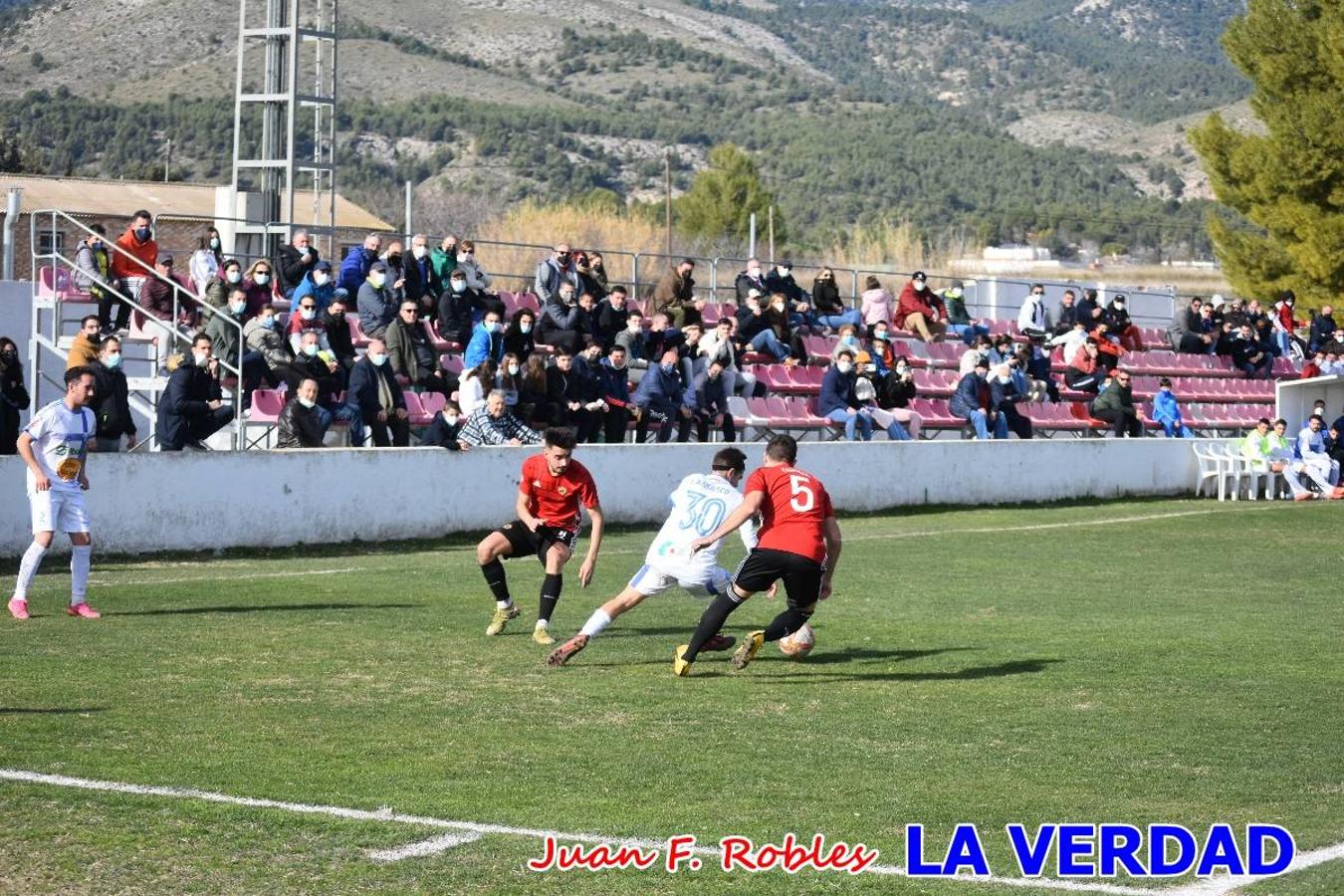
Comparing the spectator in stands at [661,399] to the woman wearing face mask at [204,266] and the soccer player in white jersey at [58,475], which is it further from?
the soccer player in white jersey at [58,475]

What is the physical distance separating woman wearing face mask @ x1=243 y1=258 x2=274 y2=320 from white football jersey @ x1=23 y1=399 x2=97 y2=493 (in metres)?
11.3

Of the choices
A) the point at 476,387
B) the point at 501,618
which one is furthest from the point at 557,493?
the point at 476,387

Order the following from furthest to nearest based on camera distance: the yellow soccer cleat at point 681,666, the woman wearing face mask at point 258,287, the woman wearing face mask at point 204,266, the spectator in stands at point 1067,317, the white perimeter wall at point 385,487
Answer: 1. the spectator in stands at point 1067,317
2. the woman wearing face mask at point 204,266
3. the woman wearing face mask at point 258,287
4. the white perimeter wall at point 385,487
5. the yellow soccer cleat at point 681,666

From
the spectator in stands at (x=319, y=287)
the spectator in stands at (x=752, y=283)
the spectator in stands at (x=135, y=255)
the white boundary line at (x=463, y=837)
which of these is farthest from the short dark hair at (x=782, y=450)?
the spectator in stands at (x=752, y=283)

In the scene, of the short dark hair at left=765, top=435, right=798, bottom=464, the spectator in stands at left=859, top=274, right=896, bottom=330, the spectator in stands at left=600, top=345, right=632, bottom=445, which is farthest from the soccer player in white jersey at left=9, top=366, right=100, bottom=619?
the spectator in stands at left=859, top=274, right=896, bottom=330

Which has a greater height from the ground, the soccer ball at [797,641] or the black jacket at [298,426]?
the black jacket at [298,426]

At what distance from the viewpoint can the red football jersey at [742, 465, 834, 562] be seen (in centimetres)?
1162

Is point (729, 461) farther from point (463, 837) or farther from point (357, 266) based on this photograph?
point (357, 266)

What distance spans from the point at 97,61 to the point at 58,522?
13388cm

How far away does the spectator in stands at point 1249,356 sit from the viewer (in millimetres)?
41812

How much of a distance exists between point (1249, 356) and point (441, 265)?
20.6 m

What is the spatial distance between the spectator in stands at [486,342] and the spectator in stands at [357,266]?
2197mm

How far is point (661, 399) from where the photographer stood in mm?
27062

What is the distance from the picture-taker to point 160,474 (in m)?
20.8
